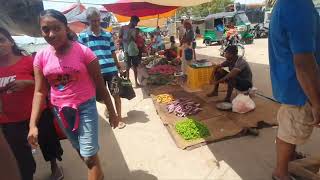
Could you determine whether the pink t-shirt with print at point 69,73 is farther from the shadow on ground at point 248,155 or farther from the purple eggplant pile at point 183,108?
the purple eggplant pile at point 183,108

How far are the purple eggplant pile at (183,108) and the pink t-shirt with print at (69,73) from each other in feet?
9.51

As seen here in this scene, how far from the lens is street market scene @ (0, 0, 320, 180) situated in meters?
2.40

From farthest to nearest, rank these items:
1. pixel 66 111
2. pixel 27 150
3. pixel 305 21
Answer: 1. pixel 27 150
2. pixel 66 111
3. pixel 305 21

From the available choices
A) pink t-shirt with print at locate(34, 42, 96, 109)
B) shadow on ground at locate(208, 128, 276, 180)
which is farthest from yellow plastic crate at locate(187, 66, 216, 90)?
pink t-shirt with print at locate(34, 42, 96, 109)

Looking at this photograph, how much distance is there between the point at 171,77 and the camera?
8.52 meters

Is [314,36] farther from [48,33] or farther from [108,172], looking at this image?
[108,172]

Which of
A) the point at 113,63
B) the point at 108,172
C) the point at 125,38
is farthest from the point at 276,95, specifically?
the point at 125,38

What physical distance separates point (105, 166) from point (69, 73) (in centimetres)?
170

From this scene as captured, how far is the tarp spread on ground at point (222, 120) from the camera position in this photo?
4.23 meters

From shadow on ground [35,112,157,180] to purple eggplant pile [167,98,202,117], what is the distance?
1292mm

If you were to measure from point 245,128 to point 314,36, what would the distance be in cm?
222

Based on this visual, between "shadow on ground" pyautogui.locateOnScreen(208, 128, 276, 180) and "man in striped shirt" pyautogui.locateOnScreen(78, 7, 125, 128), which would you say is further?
"man in striped shirt" pyautogui.locateOnScreen(78, 7, 125, 128)

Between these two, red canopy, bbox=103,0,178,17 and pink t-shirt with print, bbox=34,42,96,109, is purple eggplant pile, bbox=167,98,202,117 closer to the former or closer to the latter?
pink t-shirt with print, bbox=34,42,96,109

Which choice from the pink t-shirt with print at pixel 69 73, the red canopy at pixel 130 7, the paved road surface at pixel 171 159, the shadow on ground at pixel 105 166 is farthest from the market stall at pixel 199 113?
the red canopy at pixel 130 7
